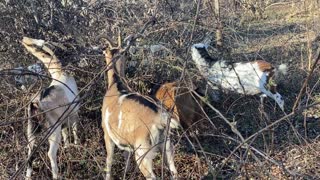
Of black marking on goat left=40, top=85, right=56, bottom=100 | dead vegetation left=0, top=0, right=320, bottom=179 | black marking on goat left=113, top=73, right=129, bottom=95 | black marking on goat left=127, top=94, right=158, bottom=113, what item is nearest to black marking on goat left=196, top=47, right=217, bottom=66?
dead vegetation left=0, top=0, right=320, bottom=179

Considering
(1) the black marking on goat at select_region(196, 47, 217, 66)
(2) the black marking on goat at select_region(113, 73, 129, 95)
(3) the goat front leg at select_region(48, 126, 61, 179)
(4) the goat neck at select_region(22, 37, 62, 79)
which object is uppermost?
(4) the goat neck at select_region(22, 37, 62, 79)

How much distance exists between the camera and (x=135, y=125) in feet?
16.0

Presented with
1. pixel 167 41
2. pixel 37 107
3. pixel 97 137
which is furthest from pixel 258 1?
pixel 37 107

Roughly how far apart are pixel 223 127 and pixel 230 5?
9.85 feet

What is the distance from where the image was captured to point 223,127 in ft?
21.2

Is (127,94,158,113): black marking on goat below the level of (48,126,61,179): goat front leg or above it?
above

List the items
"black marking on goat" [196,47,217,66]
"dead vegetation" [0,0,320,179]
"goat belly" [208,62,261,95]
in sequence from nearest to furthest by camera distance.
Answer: "dead vegetation" [0,0,320,179] < "goat belly" [208,62,261,95] < "black marking on goat" [196,47,217,66]

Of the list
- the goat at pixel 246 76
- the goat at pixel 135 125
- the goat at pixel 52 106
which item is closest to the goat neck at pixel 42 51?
the goat at pixel 52 106

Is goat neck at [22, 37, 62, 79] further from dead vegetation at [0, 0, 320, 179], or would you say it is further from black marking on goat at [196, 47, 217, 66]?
black marking on goat at [196, 47, 217, 66]

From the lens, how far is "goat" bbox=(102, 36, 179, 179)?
15.3 feet

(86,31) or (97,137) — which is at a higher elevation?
(86,31)

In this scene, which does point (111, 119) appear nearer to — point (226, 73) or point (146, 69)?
point (146, 69)

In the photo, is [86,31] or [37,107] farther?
[86,31]

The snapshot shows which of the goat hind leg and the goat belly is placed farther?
the goat belly
